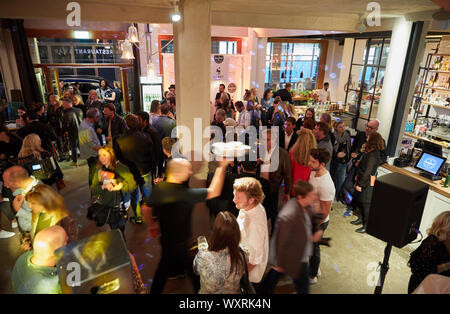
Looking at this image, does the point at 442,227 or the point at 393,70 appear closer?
the point at 442,227

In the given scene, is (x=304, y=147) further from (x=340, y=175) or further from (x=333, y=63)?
(x=333, y=63)

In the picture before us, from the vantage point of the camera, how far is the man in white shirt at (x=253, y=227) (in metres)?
2.15

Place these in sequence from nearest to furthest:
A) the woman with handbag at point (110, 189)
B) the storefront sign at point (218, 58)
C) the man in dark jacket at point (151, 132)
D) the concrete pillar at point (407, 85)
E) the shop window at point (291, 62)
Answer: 1. the woman with handbag at point (110, 189)
2. the man in dark jacket at point (151, 132)
3. the concrete pillar at point (407, 85)
4. the storefront sign at point (218, 58)
5. the shop window at point (291, 62)

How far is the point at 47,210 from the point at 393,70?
504 centimetres

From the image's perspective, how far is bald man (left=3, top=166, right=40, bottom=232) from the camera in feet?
8.62

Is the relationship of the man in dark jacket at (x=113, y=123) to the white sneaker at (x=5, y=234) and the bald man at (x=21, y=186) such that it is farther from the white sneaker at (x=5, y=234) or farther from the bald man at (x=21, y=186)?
the bald man at (x=21, y=186)

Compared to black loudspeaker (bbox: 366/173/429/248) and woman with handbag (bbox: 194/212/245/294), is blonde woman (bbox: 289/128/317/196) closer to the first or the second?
black loudspeaker (bbox: 366/173/429/248)

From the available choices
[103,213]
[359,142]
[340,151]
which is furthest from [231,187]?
[359,142]

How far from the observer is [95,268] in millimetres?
1467

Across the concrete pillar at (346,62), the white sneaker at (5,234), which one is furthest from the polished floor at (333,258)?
the concrete pillar at (346,62)

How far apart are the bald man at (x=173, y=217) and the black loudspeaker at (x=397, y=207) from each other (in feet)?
4.67

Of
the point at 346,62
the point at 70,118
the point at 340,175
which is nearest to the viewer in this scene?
the point at 340,175

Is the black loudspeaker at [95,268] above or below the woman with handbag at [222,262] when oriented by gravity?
above

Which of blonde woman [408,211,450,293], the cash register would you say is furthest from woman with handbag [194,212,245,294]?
the cash register
